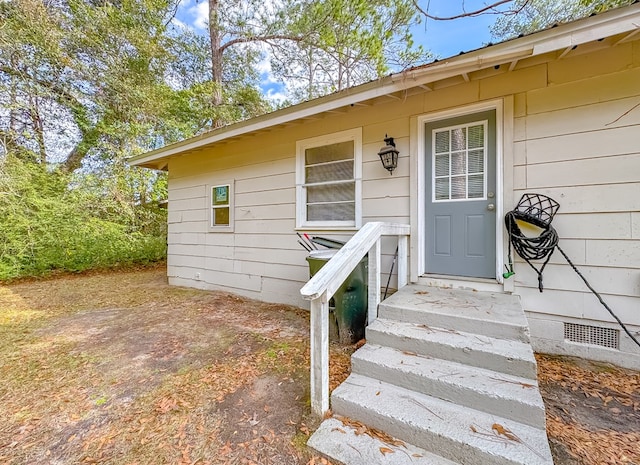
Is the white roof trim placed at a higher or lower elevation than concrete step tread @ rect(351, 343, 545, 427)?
higher

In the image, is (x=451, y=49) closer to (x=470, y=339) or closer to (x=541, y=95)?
(x=541, y=95)

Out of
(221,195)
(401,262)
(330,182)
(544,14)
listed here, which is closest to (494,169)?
(401,262)

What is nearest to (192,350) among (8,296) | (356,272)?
(356,272)

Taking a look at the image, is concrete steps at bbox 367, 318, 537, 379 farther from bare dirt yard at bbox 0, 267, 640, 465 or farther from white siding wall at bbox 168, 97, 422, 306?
white siding wall at bbox 168, 97, 422, 306

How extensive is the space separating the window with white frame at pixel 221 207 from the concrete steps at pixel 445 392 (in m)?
3.66

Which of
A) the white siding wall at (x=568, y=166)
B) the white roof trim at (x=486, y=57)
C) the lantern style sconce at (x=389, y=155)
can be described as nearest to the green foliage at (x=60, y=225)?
the white roof trim at (x=486, y=57)

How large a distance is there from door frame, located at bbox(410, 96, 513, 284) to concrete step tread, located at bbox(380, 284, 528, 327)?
25 cm

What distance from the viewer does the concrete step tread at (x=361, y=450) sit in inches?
58.8

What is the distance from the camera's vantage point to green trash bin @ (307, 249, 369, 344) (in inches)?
113

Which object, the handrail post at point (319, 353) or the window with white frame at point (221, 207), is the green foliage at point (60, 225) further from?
the handrail post at point (319, 353)

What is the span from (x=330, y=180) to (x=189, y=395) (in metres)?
2.96

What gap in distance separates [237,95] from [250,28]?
219 centimetres

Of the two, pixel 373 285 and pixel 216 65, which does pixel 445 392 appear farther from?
pixel 216 65

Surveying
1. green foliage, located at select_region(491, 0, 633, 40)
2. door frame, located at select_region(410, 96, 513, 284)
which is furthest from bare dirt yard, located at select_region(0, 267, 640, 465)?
green foliage, located at select_region(491, 0, 633, 40)
